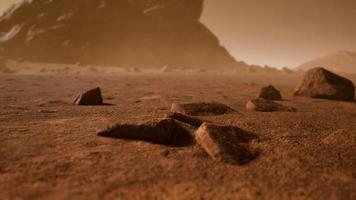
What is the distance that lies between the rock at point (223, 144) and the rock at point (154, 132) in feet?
0.68

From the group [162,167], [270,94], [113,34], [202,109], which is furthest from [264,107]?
[113,34]

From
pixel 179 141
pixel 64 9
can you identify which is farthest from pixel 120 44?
pixel 179 141

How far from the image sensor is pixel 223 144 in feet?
8.59

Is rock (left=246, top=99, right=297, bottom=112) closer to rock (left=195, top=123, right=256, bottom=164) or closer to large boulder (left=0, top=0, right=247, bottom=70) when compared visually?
rock (left=195, top=123, right=256, bottom=164)

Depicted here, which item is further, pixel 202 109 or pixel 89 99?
pixel 89 99

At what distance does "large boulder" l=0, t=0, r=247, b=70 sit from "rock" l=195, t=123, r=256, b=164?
1400 inches

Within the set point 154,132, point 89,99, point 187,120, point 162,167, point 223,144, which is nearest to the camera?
point 162,167

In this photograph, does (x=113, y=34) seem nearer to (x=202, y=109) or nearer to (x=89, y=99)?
(x=89, y=99)

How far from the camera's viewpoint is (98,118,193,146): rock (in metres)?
2.98

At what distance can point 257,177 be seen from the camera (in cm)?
218

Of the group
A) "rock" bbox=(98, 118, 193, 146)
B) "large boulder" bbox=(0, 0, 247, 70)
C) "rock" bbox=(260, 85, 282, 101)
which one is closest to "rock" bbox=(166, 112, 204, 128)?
"rock" bbox=(98, 118, 193, 146)

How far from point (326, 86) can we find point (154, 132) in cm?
579

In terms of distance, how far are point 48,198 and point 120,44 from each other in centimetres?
4082

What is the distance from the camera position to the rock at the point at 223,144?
249cm
